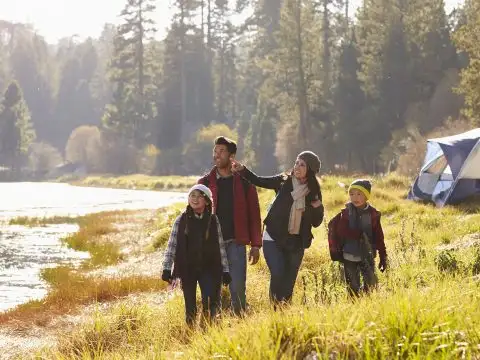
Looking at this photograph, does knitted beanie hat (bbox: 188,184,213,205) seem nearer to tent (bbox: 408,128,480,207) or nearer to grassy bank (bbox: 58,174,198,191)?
tent (bbox: 408,128,480,207)

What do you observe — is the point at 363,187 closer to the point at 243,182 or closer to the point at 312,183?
the point at 312,183

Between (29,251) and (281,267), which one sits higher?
(281,267)

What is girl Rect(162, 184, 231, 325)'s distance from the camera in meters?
5.67

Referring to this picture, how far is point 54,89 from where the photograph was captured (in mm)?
101500

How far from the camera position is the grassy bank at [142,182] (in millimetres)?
51531

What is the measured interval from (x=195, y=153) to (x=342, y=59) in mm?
22850

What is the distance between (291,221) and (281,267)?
18.7 inches

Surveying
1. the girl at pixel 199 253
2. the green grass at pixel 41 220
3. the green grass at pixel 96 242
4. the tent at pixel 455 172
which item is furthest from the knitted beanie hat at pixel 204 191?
the green grass at pixel 41 220

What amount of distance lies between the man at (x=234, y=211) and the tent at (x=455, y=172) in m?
11.7

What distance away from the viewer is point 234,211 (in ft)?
19.9

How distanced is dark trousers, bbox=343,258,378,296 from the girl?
1261 millimetres

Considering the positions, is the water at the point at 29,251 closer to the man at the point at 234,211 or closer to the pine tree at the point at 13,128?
the man at the point at 234,211

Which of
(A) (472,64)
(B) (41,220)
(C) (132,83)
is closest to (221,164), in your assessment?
(A) (472,64)

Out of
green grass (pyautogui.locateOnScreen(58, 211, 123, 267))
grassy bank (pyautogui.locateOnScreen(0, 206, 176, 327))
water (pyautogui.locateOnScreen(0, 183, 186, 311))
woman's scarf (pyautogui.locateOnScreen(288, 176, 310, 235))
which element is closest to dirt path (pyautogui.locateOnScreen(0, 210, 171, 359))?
grassy bank (pyautogui.locateOnScreen(0, 206, 176, 327))
